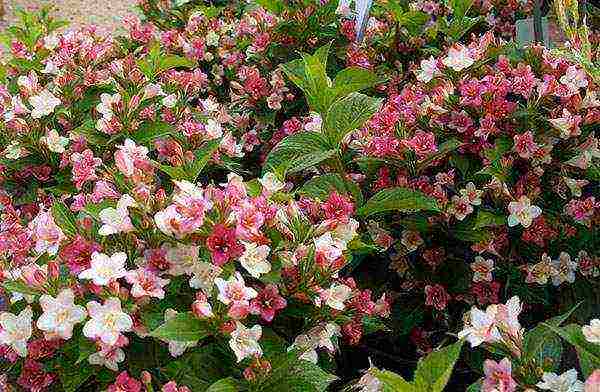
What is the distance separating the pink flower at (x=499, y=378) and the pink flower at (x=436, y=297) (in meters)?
0.49

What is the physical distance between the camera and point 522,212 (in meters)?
1.40

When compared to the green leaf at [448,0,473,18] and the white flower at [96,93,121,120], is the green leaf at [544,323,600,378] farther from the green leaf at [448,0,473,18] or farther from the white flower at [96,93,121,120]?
the green leaf at [448,0,473,18]

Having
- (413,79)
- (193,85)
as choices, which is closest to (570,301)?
(413,79)

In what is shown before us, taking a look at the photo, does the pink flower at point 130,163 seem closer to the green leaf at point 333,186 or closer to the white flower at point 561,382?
the green leaf at point 333,186

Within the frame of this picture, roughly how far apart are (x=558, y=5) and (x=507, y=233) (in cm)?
41

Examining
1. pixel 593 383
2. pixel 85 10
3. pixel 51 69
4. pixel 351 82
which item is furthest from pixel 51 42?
pixel 85 10

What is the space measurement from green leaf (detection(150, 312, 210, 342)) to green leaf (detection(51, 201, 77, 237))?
0.25 metres

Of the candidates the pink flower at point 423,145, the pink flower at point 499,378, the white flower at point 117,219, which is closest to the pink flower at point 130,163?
the white flower at point 117,219

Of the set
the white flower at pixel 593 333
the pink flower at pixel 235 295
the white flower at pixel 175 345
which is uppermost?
the white flower at pixel 593 333

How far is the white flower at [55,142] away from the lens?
1.67 m

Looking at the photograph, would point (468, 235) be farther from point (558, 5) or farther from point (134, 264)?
point (134, 264)

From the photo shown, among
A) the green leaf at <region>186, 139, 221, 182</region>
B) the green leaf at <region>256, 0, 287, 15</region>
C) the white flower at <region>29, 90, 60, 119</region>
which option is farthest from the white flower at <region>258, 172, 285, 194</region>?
the green leaf at <region>256, 0, 287, 15</region>

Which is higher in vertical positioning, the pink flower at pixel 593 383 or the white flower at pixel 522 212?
the pink flower at pixel 593 383

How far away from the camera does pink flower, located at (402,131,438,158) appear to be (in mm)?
1420
